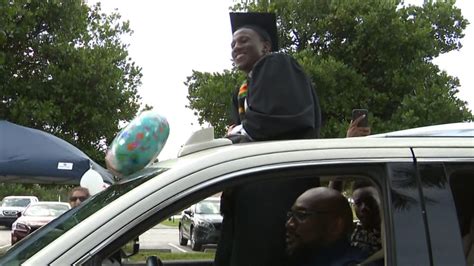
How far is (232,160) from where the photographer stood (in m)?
2.04

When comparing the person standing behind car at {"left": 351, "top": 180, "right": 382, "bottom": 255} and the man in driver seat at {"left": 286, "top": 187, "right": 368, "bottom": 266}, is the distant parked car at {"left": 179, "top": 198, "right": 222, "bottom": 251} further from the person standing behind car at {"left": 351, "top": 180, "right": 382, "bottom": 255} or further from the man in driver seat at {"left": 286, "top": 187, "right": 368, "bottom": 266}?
the person standing behind car at {"left": 351, "top": 180, "right": 382, "bottom": 255}

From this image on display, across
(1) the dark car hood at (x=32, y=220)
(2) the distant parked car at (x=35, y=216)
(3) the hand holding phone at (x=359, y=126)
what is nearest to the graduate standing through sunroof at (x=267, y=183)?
(3) the hand holding phone at (x=359, y=126)

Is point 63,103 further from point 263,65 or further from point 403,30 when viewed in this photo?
point 263,65

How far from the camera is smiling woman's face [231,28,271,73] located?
123 inches

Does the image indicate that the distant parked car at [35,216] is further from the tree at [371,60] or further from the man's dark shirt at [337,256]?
the man's dark shirt at [337,256]

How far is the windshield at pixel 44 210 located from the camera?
16438mm

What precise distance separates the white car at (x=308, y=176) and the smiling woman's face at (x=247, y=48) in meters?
1.00

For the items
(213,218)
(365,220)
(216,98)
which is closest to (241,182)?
(365,220)

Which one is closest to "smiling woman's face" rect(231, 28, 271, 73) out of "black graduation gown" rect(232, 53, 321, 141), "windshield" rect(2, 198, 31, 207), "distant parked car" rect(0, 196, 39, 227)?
"black graduation gown" rect(232, 53, 321, 141)

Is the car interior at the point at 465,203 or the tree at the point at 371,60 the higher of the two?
the tree at the point at 371,60

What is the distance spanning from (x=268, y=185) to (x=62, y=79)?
11.7m

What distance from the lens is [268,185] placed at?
7.77 ft

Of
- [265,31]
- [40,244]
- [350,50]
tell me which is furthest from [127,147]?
[350,50]

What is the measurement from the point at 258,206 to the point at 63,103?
1163 cm
